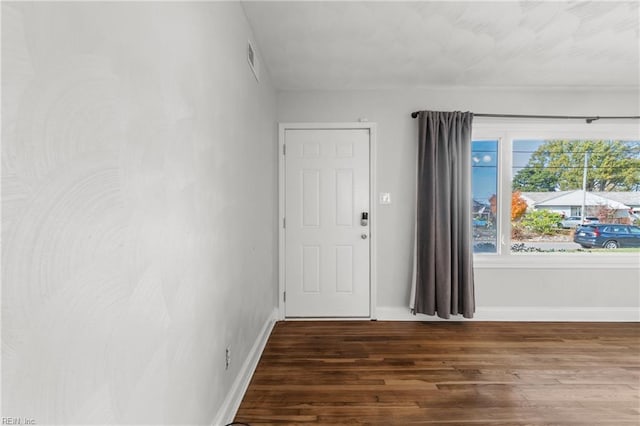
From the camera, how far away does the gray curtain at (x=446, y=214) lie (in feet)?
10.3

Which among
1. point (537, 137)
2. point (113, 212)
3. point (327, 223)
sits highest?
point (537, 137)

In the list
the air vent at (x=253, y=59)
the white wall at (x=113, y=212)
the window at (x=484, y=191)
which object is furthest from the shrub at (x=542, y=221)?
the white wall at (x=113, y=212)

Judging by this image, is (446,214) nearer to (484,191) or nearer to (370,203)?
(484,191)

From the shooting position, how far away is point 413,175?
131 inches

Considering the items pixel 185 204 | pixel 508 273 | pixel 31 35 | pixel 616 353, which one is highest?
pixel 31 35

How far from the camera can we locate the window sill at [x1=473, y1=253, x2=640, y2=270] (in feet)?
10.9

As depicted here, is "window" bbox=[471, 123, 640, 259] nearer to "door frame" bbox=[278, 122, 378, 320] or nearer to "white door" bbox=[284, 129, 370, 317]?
"door frame" bbox=[278, 122, 378, 320]

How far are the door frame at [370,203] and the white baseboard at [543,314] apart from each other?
243 mm

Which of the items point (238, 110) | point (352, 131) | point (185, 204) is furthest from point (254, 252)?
point (352, 131)

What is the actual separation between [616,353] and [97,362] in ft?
11.6

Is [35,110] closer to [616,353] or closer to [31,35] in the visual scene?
[31,35]

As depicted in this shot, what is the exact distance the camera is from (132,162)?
0.88 meters

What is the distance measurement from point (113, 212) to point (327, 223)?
260 centimetres

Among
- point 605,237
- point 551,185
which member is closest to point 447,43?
point 551,185
